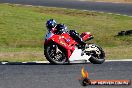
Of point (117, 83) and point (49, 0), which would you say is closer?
point (117, 83)

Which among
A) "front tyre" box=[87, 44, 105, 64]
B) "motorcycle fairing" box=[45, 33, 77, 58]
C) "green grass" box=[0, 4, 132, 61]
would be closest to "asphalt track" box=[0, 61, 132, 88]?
"front tyre" box=[87, 44, 105, 64]

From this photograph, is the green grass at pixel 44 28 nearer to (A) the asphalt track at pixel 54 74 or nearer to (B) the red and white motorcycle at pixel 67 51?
(B) the red and white motorcycle at pixel 67 51

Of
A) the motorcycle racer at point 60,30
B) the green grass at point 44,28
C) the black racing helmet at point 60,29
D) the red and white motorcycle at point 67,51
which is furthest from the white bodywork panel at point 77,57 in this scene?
the green grass at point 44,28

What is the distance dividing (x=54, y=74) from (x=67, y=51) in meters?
2.20

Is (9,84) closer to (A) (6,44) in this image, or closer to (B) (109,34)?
(A) (6,44)

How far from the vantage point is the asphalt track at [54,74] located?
35.6 feet

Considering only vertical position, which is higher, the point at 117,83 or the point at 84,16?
the point at 117,83

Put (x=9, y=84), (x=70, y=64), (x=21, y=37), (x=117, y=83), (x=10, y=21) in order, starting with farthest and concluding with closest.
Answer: (x=10, y=21)
(x=21, y=37)
(x=70, y=64)
(x=9, y=84)
(x=117, y=83)

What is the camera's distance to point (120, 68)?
12969 millimetres

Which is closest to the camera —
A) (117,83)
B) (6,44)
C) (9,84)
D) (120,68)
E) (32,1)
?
(117,83)

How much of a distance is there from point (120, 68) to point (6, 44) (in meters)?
11.4

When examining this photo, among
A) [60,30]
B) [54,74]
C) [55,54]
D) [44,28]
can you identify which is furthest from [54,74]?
[44,28]

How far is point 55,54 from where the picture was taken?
14219mm

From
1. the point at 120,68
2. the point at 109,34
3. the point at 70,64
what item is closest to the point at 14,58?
the point at 70,64
